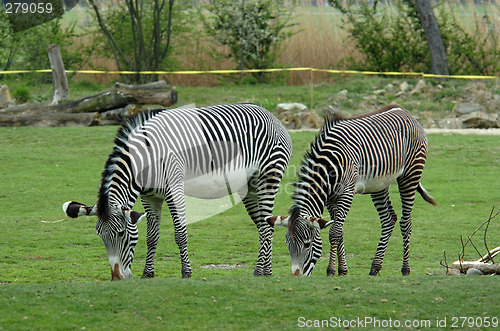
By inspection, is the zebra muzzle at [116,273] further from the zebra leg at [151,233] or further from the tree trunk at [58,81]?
the tree trunk at [58,81]

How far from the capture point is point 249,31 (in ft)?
88.7

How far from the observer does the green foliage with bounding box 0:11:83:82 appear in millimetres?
26047

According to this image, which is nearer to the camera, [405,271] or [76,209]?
[76,209]

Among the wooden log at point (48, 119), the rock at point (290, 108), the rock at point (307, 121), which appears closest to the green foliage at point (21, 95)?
the wooden log at point (48, 119)

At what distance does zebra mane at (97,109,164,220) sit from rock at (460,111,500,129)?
1534cm

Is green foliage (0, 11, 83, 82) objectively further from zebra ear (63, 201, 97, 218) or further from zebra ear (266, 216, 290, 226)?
zebra ear (266, 216, 290, 226)

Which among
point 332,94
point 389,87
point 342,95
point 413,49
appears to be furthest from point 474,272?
point 413,49

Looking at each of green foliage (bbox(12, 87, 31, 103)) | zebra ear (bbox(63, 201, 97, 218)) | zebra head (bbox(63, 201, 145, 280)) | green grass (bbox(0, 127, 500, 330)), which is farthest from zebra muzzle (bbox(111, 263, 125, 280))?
green foliage (bbox(12, 87, 31, 103))

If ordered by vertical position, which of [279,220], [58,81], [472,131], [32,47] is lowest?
[472,131]

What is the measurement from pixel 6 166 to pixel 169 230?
646cm

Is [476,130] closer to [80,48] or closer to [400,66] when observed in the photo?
[400,66]

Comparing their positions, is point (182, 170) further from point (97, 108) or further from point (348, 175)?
point (97, 108)

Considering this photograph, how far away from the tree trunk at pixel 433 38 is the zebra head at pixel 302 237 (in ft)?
65.6

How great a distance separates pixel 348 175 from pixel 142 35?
18268mm
